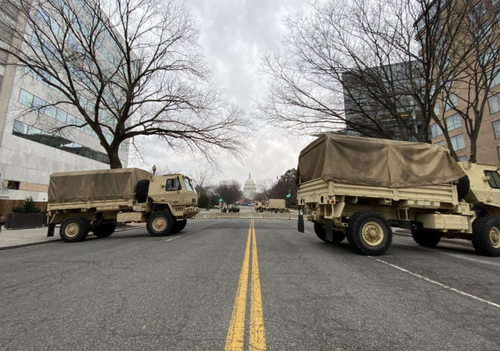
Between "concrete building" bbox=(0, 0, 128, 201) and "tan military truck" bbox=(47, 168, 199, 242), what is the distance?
11.3 meters

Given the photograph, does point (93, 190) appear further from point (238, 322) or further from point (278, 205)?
point (278, 205)

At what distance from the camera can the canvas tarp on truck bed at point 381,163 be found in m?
6.88

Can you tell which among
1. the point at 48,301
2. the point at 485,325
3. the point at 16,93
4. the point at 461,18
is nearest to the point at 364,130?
the point at 461,18

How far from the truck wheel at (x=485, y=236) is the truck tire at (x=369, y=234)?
9.35ft

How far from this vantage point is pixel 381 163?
23.2ft

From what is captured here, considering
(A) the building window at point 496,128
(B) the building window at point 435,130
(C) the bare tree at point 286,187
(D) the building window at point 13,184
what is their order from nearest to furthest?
(D) the building window at point 13,184 → (A) the building window at point 496,128 → (B) the building window at point 435,130 → (C) the bare tree at point 286,187

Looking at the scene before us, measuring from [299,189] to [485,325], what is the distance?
21.9 ft

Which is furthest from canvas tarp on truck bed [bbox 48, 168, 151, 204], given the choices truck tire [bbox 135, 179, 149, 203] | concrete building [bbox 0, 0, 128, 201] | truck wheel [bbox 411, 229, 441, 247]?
truck wheel [bbox 411, 229, 441, 247]

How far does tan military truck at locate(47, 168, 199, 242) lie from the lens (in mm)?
11383

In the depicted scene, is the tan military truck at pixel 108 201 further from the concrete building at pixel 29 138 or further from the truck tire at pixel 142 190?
the concrete building at pixel 29 138

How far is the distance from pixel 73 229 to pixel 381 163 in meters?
12.4

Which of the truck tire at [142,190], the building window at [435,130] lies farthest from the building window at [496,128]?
the truck tire at [142,190]

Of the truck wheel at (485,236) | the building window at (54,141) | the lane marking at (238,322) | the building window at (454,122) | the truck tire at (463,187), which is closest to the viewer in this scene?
the lane marking at (238,322)

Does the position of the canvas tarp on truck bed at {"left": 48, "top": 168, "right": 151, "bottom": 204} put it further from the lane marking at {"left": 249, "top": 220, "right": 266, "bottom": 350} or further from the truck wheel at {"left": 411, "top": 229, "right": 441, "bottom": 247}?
the truck wheel at {"left": 411, "top": 229, "right": 441, "bottom": 247}
